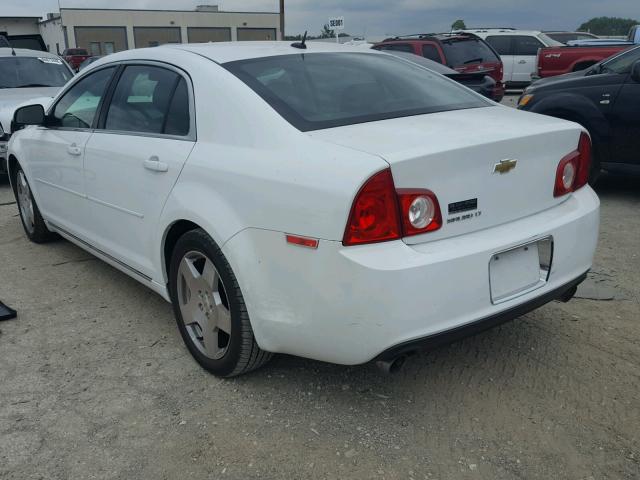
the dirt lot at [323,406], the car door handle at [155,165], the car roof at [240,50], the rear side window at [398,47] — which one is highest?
the car roof at [240,50]

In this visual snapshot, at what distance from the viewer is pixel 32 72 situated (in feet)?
29.4

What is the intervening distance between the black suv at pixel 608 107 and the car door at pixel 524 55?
1280 cm

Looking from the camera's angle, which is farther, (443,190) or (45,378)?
(45,378)

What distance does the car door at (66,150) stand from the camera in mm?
3857

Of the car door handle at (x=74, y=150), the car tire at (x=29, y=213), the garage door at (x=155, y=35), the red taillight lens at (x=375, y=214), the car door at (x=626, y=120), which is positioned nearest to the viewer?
the red taillight lens at (x=375, y=214)

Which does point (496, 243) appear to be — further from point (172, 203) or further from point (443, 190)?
point (172, 203)

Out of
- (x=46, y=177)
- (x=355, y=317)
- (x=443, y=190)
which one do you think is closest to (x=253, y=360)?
(x=355, y=317)

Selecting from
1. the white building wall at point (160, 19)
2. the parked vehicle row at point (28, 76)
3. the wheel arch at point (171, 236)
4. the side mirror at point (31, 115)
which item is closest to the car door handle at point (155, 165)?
the wheel arch at point (171, 236)

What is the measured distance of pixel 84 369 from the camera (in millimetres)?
3119

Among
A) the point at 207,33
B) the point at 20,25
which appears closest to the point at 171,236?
the point at 20,25

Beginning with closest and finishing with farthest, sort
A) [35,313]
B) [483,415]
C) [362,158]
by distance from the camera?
1. [362,158]
2. [483,415]
3. [35,313]

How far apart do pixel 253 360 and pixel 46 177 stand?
8.41 ft

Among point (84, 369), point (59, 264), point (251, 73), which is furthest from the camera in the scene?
point (59, 264)

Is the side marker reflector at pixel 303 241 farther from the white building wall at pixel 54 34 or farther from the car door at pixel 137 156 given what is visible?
the white building wall at pixel 54 34
